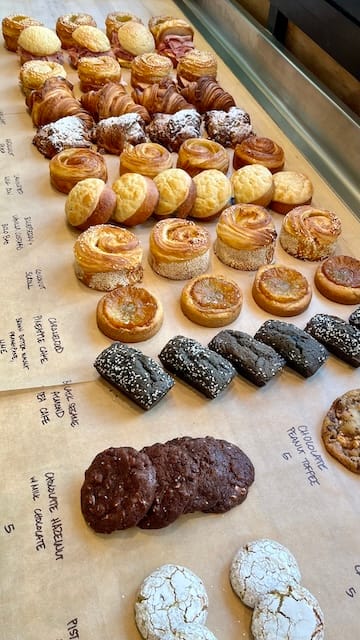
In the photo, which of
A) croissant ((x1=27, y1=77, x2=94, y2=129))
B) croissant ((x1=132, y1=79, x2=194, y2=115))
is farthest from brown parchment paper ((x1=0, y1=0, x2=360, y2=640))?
croissant ((x1=132, y1=79, x2=194, y2=115))

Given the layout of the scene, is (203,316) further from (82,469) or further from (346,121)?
(346,121)

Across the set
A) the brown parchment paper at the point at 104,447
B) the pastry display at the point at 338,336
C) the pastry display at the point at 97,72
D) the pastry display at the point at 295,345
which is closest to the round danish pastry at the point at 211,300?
the brown parchment paper at the point at 104,447

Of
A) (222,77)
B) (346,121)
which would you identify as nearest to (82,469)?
(346,121)

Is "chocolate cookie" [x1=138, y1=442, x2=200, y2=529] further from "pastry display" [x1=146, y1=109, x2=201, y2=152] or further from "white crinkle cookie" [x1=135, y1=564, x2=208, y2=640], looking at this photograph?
"pastry display" [x1=146, y1=109, x2=201, y2=152]

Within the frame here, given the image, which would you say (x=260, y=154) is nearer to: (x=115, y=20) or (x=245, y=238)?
(x=245, y=238)

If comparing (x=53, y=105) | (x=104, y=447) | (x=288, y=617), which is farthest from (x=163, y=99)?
(x=288, y=617)

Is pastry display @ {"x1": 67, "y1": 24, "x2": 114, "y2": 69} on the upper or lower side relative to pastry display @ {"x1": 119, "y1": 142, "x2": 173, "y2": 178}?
upper

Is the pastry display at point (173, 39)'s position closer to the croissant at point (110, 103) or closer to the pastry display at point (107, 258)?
the croissant at point (110, 103)
